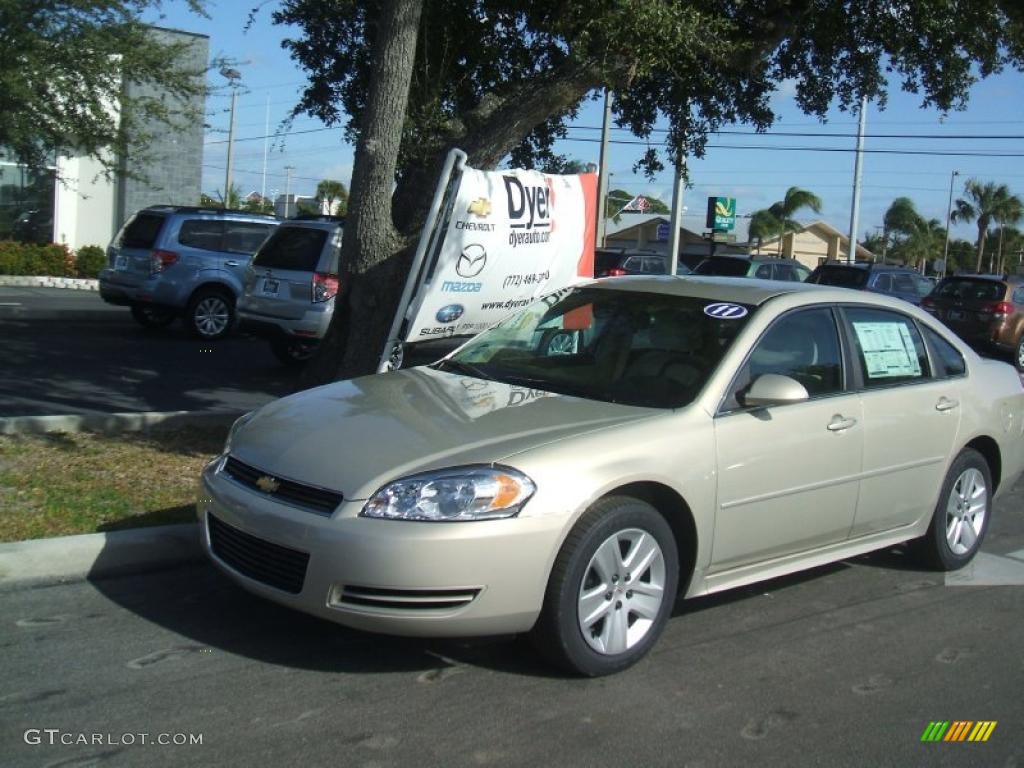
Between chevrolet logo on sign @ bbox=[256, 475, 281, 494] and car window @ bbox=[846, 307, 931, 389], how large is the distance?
3016 millimetres

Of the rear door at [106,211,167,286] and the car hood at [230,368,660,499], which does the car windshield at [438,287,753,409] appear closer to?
the car hood at [230,368,660,499]

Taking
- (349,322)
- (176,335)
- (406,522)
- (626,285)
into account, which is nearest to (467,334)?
(349,322)

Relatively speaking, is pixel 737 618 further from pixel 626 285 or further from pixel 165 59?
pixel 165 59

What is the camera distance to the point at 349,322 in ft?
25.8

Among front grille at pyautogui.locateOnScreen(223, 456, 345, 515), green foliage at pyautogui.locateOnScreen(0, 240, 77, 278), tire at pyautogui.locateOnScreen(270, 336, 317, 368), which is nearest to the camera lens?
front grille at pyautogui.locateOnScreen(223, 456, 345, 515)

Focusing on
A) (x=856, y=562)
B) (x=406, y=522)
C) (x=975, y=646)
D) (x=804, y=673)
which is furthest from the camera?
(x=856, y=562)

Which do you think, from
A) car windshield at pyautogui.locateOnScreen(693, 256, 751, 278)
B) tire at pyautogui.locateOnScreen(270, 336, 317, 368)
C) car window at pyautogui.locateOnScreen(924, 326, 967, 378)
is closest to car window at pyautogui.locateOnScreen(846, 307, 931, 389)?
car window at pyautogui.locateOnScreen(924, 326, 967, 378)

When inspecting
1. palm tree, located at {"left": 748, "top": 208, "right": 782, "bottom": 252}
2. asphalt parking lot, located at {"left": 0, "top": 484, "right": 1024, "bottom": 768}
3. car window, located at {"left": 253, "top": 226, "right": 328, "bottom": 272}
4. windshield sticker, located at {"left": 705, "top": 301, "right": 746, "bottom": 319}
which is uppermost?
palm tree, located at {"left": 748, "top": 208, "right": 782, "bottom": 252}

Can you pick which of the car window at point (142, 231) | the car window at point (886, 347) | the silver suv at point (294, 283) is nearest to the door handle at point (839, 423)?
the car window at point (886, 347)

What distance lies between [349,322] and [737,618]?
3859 millimetres

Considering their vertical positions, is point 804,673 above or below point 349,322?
below

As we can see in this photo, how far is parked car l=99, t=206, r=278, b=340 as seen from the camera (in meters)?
15.4

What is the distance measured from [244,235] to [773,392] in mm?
12617

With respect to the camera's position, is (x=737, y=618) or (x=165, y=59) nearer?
(x=737, y=618)
